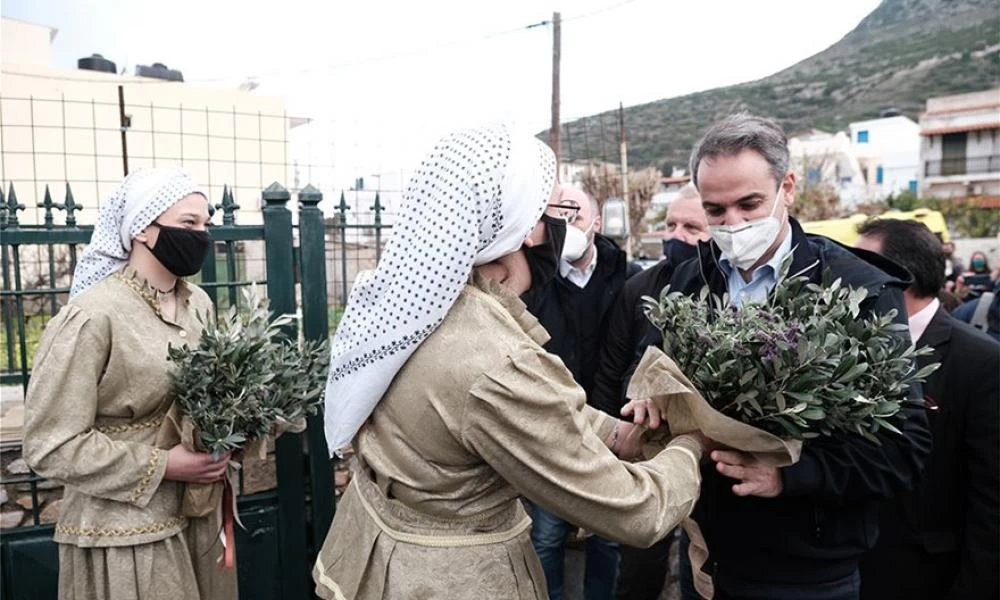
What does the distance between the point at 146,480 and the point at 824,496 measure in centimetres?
227

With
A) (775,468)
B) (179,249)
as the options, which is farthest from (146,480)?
(775,468)

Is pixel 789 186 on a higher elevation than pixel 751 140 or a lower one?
lower

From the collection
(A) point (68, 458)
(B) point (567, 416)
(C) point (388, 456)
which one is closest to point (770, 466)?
(B) point (567, 416)

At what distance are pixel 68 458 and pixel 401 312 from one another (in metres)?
1.59

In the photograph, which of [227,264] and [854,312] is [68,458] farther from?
[854,312]

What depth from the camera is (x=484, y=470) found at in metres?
1.78

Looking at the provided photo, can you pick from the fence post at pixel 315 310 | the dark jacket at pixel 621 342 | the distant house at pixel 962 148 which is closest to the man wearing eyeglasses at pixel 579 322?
the dark jacket at pixel 621 342

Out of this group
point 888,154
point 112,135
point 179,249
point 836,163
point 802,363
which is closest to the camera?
point 802,363

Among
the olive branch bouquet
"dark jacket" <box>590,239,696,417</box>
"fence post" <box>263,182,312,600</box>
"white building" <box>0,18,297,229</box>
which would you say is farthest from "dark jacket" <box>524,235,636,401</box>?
"white building" <box>0,18,297,229</box>

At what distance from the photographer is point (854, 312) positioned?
1790mm

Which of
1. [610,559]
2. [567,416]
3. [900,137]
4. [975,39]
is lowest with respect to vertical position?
[610,559]

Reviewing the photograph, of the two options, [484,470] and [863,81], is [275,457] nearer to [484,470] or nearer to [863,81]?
[484,470]

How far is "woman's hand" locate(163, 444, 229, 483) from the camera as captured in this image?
8.94 ft

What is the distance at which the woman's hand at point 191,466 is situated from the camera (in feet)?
8.94
